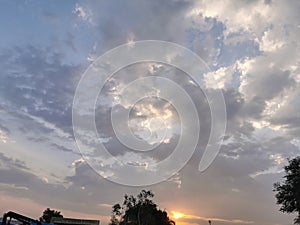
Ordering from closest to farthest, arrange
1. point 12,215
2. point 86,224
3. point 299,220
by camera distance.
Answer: point 12,215
point 299,220
point 86,224

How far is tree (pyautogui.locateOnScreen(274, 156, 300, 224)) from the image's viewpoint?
193ft

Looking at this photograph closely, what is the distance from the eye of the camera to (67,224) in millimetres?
81312

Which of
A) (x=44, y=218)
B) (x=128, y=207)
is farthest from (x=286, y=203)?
(x=44, y=218)

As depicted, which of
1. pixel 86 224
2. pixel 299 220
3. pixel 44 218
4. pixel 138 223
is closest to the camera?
pixel 299 220

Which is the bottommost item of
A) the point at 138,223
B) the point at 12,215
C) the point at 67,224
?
the point at 12,215

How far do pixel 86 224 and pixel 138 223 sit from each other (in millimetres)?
28223

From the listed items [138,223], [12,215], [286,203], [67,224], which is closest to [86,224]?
[67,224]

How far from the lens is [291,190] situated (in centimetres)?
5994

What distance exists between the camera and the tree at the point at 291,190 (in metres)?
A: 58.9

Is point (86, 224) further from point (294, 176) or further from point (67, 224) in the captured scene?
point (294, 176)

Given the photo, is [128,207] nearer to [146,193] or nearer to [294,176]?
[146,193]

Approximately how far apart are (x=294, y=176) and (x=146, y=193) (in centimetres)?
5752

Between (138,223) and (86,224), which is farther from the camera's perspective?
(138,223)

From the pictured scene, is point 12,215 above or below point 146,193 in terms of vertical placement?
below
